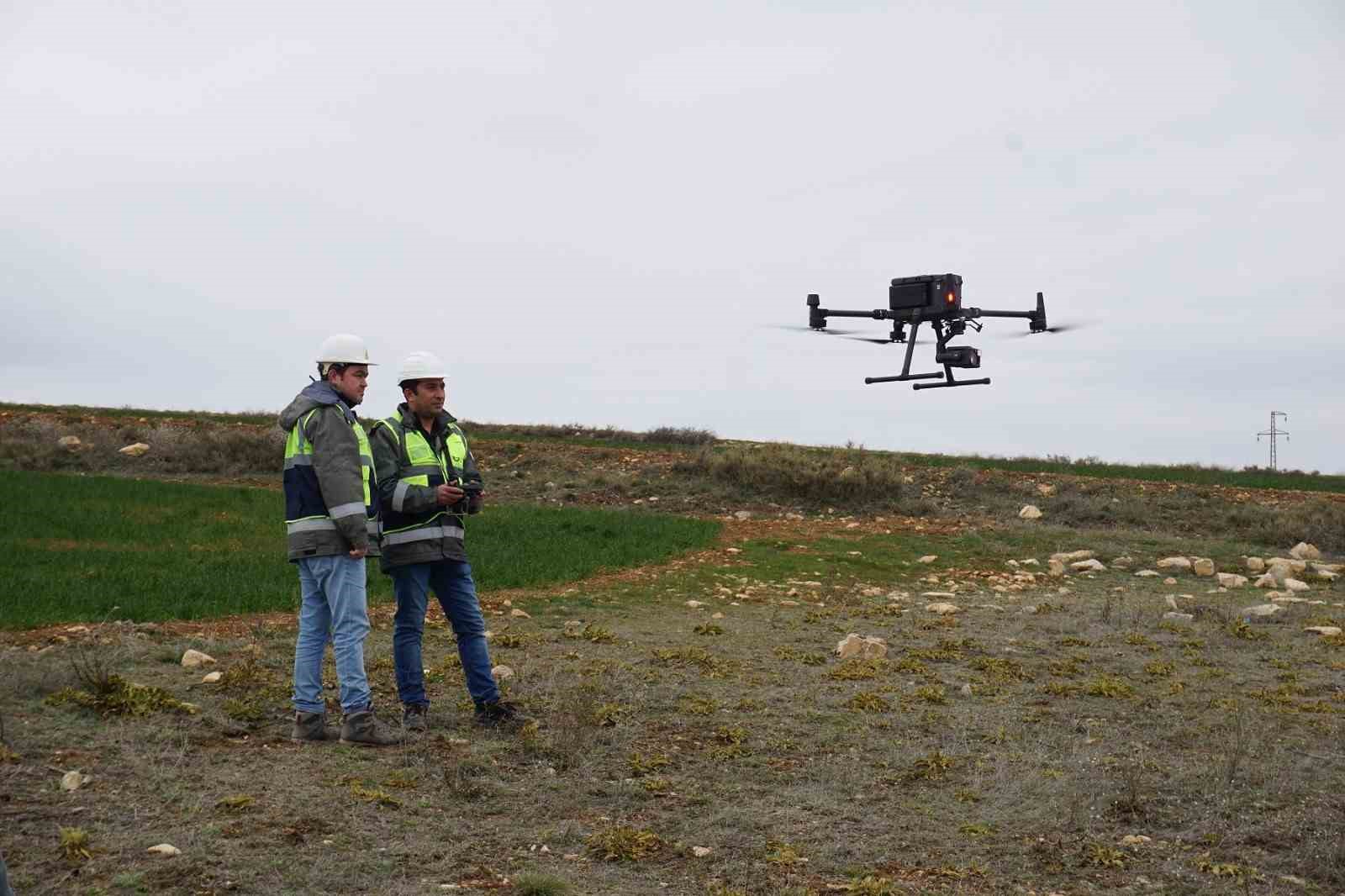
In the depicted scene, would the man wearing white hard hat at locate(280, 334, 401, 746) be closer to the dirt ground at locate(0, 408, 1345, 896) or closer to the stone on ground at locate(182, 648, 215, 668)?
the dirt ground at locate(0, 408, 1345, 896)

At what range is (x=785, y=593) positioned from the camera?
552 inches

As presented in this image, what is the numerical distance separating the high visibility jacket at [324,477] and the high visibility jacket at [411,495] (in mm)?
288

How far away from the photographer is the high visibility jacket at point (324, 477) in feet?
21.7

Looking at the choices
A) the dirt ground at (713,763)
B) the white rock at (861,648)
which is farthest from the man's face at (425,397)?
the white rock at (861,648)

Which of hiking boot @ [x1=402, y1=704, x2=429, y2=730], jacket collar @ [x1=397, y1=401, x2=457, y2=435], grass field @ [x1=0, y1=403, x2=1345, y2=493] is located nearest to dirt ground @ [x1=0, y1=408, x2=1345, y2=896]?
hiking boot @ [x1=402, y1=704, x2=429, y2=730]

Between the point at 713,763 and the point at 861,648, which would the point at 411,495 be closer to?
the point at 713,763

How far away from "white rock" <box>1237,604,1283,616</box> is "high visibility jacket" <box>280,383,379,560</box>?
31.3ft

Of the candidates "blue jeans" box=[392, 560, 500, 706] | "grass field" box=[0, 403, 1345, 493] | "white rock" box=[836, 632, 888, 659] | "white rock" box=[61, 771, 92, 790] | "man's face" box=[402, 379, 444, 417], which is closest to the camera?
"white rock" box=[61, 771, 92, 790]

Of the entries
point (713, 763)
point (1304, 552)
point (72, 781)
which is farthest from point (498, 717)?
point (1304, 552)

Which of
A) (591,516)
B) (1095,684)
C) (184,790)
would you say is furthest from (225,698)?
(591,516)

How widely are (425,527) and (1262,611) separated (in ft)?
→ 30.3

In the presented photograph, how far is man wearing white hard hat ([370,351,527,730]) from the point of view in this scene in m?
7.11

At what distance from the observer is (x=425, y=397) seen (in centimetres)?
714

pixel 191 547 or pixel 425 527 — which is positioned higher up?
pixel 425 527
